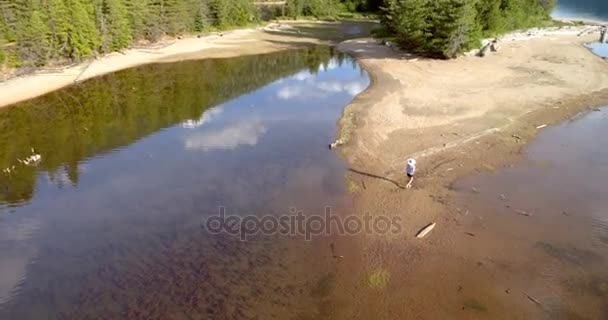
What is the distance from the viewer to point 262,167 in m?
27.5

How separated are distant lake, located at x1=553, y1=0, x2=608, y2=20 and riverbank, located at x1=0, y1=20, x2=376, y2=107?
2061 inches

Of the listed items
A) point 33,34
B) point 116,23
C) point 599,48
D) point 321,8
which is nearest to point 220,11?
point 116,23

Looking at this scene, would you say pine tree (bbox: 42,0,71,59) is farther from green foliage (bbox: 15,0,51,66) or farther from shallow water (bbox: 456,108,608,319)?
shallow water (bbox: 456,108,608,319)

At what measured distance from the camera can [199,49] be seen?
64750mm

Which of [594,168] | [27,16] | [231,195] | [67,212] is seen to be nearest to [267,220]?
[231,195]

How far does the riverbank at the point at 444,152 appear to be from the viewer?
16875mm

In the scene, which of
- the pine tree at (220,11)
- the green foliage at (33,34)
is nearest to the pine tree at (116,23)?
the green foliage at (33,34)

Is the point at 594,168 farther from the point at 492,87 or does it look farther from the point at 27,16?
the point at 27,16

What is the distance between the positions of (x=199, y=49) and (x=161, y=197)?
45.1 m

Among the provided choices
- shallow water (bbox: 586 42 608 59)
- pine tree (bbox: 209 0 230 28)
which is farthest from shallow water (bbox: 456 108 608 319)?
pine tree (bbox: 209 0 230 28)

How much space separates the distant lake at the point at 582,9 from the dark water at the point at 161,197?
90.1 metres

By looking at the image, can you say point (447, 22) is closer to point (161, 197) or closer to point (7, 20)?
point (161, 197)

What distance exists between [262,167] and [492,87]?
86.3 ft

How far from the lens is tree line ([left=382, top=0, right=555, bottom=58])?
50844 mm
